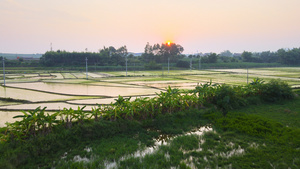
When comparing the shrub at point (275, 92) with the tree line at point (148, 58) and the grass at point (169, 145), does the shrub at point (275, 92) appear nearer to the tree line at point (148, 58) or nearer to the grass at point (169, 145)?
the grass at point (169, 145)

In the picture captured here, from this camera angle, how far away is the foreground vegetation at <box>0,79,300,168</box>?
4.01m

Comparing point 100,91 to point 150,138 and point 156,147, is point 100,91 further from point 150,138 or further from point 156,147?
point 156,147

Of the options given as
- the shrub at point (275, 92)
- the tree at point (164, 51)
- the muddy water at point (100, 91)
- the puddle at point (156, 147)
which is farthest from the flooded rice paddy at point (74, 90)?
the tree at point (164, 51)

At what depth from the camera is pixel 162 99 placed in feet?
22.5

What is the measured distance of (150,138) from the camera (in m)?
5.30

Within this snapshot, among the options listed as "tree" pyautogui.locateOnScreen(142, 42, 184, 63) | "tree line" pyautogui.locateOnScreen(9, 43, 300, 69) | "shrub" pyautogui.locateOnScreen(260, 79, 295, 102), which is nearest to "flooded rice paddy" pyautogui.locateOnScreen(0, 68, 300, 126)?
"shrub" pyautogui.locateOnScreen(260, 79, 295, 102)

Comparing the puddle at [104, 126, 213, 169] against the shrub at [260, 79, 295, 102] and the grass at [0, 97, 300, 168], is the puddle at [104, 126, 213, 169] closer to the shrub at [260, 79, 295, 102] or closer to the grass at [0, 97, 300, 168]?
the grass at [0, 97, 300, 168]

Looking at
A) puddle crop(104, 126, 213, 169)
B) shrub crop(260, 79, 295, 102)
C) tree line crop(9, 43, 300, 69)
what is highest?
tree line crop(9, 43, 300, 69)

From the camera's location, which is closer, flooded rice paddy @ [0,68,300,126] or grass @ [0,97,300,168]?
grass @ [0,97,300,168]

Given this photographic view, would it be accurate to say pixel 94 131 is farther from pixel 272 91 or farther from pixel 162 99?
pixel 272 91

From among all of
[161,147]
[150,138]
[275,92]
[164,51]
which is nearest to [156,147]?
[161,147]

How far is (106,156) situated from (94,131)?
107cm

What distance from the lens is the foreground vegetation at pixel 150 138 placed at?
13.2ft

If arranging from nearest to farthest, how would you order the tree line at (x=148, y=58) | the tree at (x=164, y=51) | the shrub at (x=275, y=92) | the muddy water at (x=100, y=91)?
the shrub at (x=275, y=92) < the muddy water at (x=100, y=91) < the tree line at (x=148, y=58) < the tree at (x=164, y=51)
